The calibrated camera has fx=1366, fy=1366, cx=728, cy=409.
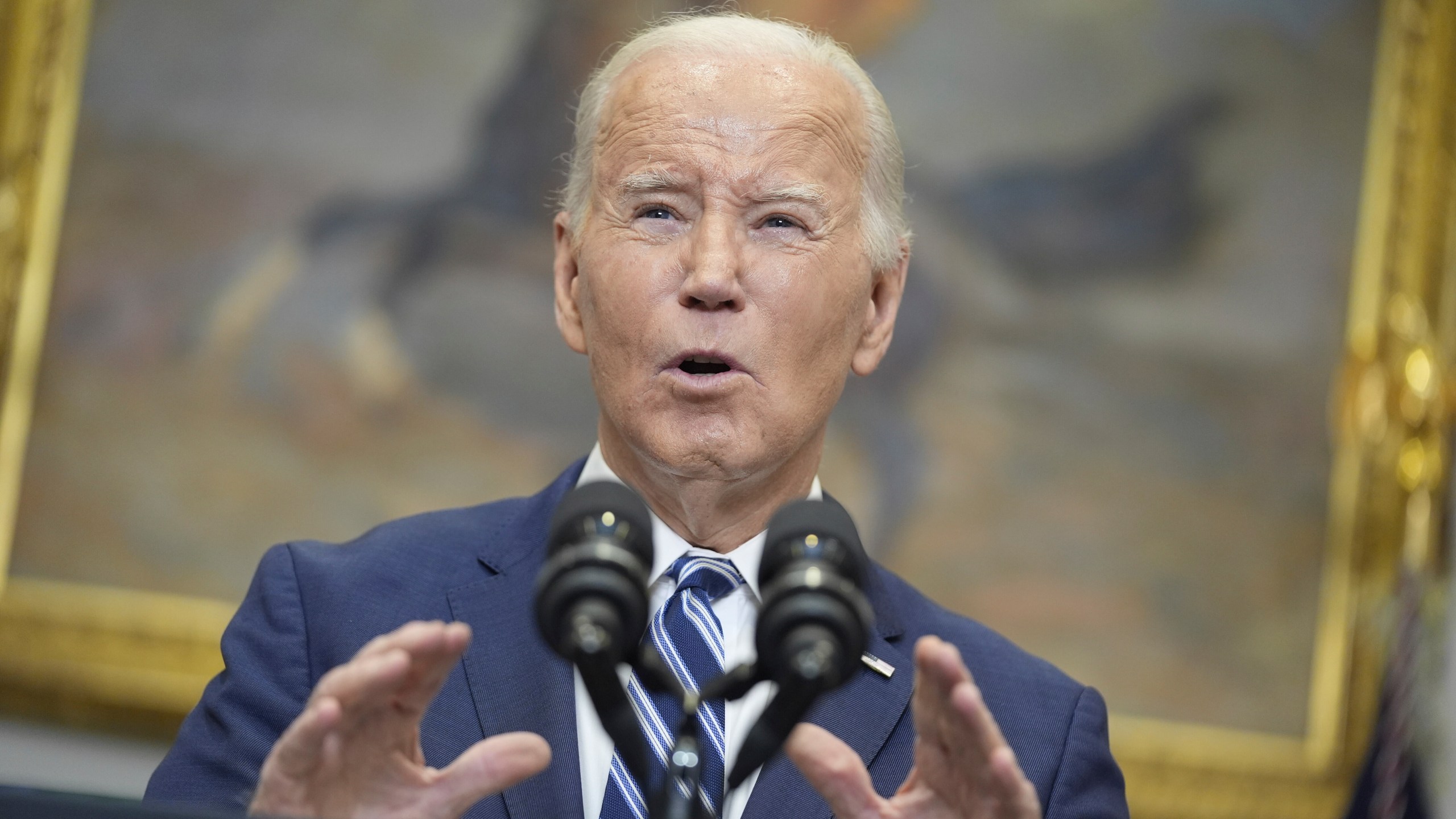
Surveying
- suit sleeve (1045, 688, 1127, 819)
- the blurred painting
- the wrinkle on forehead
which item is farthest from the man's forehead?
the blurred painting

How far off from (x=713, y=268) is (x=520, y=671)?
0.71 m

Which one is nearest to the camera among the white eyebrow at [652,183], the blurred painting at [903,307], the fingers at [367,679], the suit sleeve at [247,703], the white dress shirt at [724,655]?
the fingers at [367,679]

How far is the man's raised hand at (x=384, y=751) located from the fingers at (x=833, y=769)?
299mm

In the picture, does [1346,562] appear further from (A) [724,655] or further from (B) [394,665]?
(B) [394,665]

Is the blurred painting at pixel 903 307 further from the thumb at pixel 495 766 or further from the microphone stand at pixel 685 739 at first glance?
the microphone stand at pixel 685 739

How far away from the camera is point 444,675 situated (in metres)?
1.53

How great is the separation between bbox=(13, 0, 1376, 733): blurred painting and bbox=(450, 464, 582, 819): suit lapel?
7.30 feet

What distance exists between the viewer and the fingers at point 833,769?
1.61 metres

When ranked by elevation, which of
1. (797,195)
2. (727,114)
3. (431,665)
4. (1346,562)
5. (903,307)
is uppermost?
(727,114)

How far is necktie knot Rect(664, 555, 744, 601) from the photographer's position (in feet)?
7.42

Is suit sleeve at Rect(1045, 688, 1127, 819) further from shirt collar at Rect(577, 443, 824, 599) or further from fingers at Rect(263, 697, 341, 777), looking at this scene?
fingers at Rect(263, 697, 341, 777)

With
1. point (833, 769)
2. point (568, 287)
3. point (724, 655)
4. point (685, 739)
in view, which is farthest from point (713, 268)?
point (685, 739)

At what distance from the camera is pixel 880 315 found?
2602mm

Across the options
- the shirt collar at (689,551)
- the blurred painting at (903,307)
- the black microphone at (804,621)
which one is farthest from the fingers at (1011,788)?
the blurred painting at (903,307)
